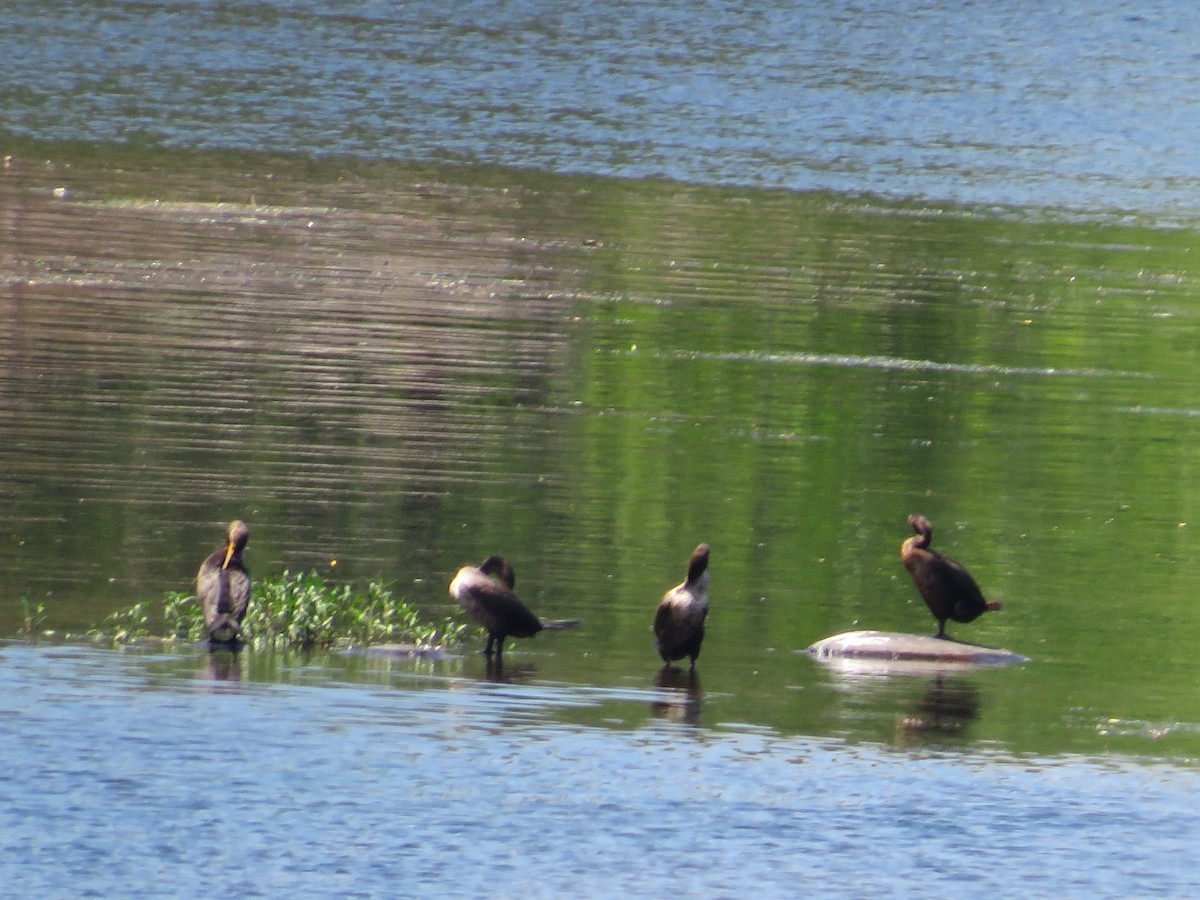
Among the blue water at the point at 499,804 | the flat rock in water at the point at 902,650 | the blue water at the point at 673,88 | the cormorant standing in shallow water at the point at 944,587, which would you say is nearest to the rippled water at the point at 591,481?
the blue water at the point at 499,804

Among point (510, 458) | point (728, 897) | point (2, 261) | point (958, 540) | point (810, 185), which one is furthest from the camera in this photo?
point (810, 185)

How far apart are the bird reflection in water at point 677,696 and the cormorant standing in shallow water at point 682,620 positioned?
10cm

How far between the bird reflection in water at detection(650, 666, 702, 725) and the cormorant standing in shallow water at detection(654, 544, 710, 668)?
0.32ft

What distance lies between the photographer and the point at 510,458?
704 inches

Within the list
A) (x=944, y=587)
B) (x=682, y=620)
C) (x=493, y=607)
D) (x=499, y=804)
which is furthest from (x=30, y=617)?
(x=944, y=587)

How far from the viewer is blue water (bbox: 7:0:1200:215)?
4075 cm

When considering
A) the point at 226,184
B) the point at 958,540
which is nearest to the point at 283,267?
the point at 226,184

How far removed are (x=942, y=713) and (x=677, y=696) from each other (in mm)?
1150

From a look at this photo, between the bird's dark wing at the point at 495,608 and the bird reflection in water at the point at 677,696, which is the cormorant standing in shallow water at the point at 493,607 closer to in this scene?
the bird's dark wing at the point at 495,608

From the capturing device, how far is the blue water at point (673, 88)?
4075cm

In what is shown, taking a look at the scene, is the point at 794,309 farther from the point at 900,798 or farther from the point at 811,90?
the point at 811,90

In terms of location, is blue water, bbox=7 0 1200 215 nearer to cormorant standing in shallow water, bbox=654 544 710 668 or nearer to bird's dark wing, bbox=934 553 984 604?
bird's dark wing, bbox=934 553 984 604

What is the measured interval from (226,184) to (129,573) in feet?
70.1

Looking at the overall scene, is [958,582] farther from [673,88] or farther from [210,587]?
[673,88]
